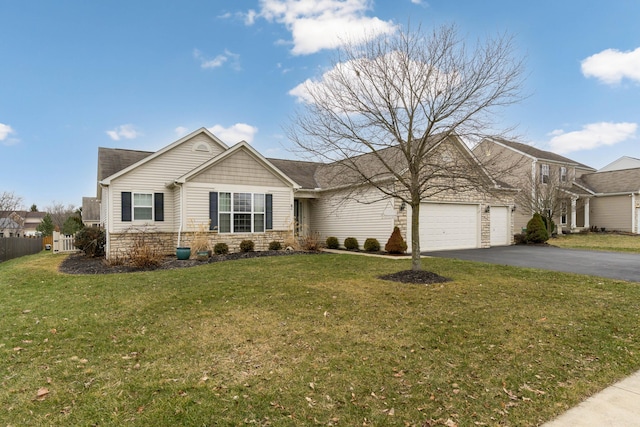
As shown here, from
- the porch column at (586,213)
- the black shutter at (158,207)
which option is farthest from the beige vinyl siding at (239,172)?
the porch column at (586,213)

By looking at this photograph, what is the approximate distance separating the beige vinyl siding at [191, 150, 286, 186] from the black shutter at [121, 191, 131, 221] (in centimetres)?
303

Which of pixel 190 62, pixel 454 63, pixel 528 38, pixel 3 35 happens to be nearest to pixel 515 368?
pixel 454 63

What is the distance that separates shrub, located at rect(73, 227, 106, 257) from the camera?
1578 cm

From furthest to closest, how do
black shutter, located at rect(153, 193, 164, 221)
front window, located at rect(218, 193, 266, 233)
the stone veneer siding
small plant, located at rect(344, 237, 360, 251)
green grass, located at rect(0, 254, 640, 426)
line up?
1. small plant, located at rect(344, 237, 360, 251)
2. black shutter, located at rect(153, 193, 164, 221)
3. front window, located at rect(218, 193, 266, 233)
4. the stone veneer siding
5. green grass, located at rect(0, 254, 640, 426)

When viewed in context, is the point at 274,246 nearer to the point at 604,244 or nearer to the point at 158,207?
the point at 158,207

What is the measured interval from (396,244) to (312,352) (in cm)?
1074

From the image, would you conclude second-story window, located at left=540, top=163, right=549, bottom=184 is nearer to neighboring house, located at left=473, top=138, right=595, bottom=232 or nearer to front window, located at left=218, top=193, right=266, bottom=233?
neighboring house, located at left=473, top=138, right=595, bottom=232

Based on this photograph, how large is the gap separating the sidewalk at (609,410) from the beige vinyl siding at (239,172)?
14011 millimetres

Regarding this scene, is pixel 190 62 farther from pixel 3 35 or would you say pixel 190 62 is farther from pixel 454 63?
pixel 454 63

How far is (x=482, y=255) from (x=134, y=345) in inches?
533

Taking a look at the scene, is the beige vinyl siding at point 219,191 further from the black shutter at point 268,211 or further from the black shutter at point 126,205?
the black shutter at point 126,205

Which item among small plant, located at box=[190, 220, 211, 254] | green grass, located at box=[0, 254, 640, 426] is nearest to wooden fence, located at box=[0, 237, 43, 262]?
small plant, located at box=[190, 220, 211, 254]

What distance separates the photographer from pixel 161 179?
15.7 m

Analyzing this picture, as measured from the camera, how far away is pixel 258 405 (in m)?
3.21
